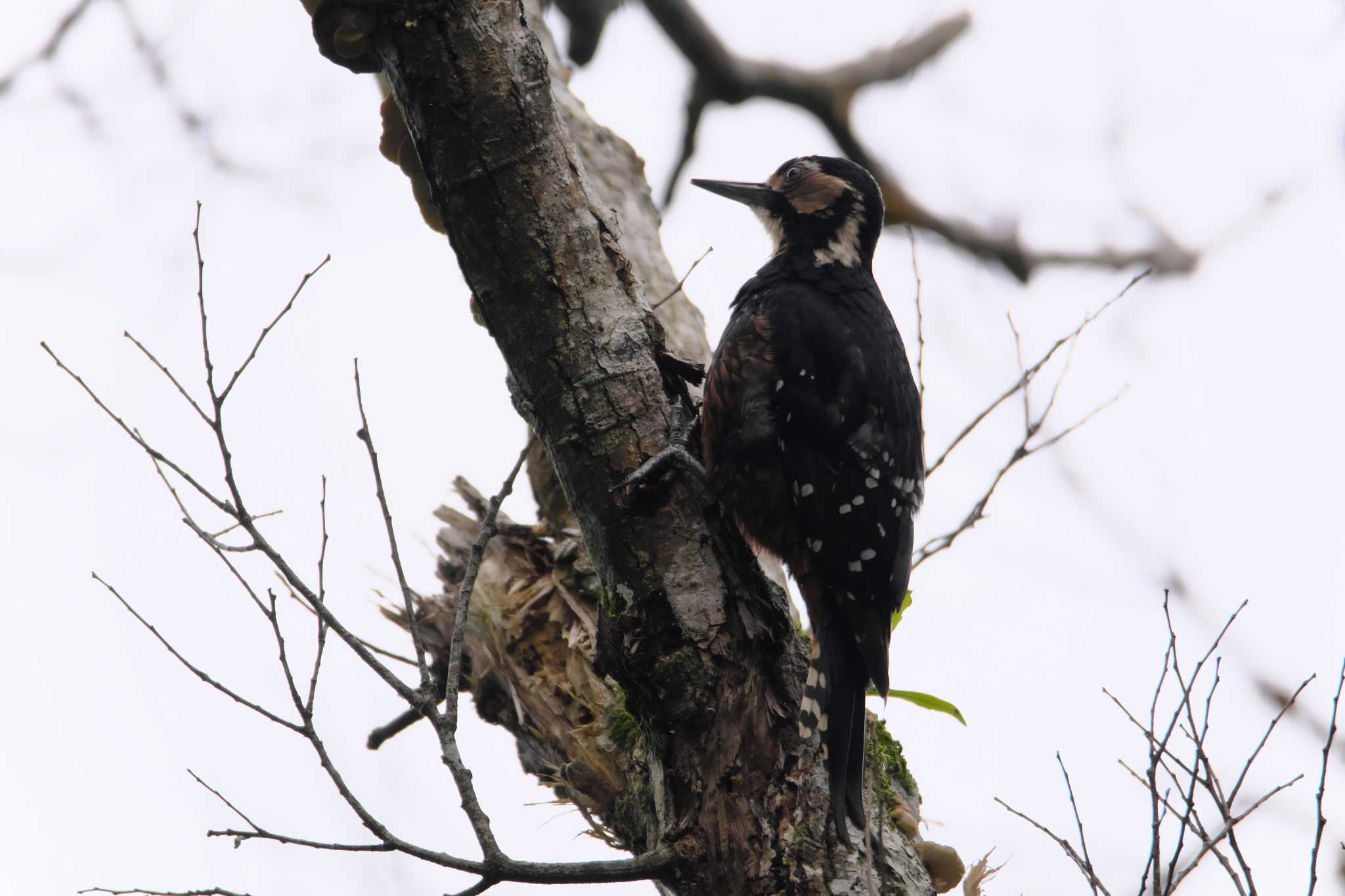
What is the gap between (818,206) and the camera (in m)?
3.93

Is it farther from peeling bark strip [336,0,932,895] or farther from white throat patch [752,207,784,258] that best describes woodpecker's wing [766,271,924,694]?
white throat patch [752,207,784,258]

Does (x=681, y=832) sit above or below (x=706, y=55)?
below

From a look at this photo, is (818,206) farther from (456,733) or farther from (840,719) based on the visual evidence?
(456,733)

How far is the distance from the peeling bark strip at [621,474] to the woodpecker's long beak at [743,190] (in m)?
1.46

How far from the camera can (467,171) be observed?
2434 mm

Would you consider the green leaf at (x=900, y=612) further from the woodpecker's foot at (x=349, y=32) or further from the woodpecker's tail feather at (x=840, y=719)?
the woodpecker's foot at (x=349, y=32)

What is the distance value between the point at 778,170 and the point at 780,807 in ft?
8.30

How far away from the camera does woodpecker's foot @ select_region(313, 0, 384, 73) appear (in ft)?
7.88

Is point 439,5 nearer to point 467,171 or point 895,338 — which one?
point 467,171

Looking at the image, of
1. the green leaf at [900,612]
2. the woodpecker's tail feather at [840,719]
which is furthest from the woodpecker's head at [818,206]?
the woodpecker's tail feather at [840,719]

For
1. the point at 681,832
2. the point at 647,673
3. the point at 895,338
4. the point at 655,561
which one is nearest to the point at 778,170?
the point at 895,338

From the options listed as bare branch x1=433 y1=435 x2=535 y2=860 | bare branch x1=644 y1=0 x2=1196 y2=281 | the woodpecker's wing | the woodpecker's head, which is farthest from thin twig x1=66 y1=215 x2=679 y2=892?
bare branch x1=644 y1=0 x2=1196 y2=281

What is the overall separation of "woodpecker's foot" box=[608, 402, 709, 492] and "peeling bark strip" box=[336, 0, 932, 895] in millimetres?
31

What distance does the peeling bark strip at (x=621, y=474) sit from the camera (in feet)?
7.48
